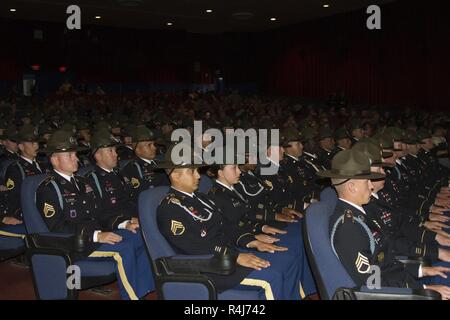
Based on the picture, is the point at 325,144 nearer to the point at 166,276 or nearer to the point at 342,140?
the point at 342,140

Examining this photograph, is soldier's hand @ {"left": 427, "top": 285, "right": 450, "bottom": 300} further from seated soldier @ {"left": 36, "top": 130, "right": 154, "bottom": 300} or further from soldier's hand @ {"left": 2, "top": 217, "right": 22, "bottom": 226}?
soldier's hand @ {"left": 2, "top": 217, "right": 22, "bottom": 226}

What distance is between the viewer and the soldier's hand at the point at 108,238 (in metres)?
3.59

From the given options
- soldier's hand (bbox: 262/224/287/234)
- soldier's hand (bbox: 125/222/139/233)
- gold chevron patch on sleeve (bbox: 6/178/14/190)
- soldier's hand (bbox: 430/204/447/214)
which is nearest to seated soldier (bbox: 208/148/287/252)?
soldier's hand (bbox: 262/224/287/234)

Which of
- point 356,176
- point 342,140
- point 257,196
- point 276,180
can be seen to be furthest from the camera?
point 342,140

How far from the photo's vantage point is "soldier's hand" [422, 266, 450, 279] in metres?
2.87

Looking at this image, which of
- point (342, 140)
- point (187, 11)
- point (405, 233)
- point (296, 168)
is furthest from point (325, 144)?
point (187, 11)

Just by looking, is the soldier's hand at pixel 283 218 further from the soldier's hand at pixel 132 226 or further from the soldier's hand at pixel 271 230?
the soldier's hand at pixel 132 226

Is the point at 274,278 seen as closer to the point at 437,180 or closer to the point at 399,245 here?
the point at 399,245

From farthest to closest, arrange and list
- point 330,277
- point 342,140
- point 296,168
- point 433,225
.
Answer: point 342,140 < point 296,168 < point 433,225 < point 330,277

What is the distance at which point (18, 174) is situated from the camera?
4.69 metres

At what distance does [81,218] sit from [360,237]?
2.23 meters

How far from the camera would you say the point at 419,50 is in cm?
1645

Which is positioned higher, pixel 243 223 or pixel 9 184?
pixel 9 184

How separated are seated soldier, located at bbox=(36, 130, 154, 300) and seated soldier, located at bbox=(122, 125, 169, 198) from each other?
3.14 ft
